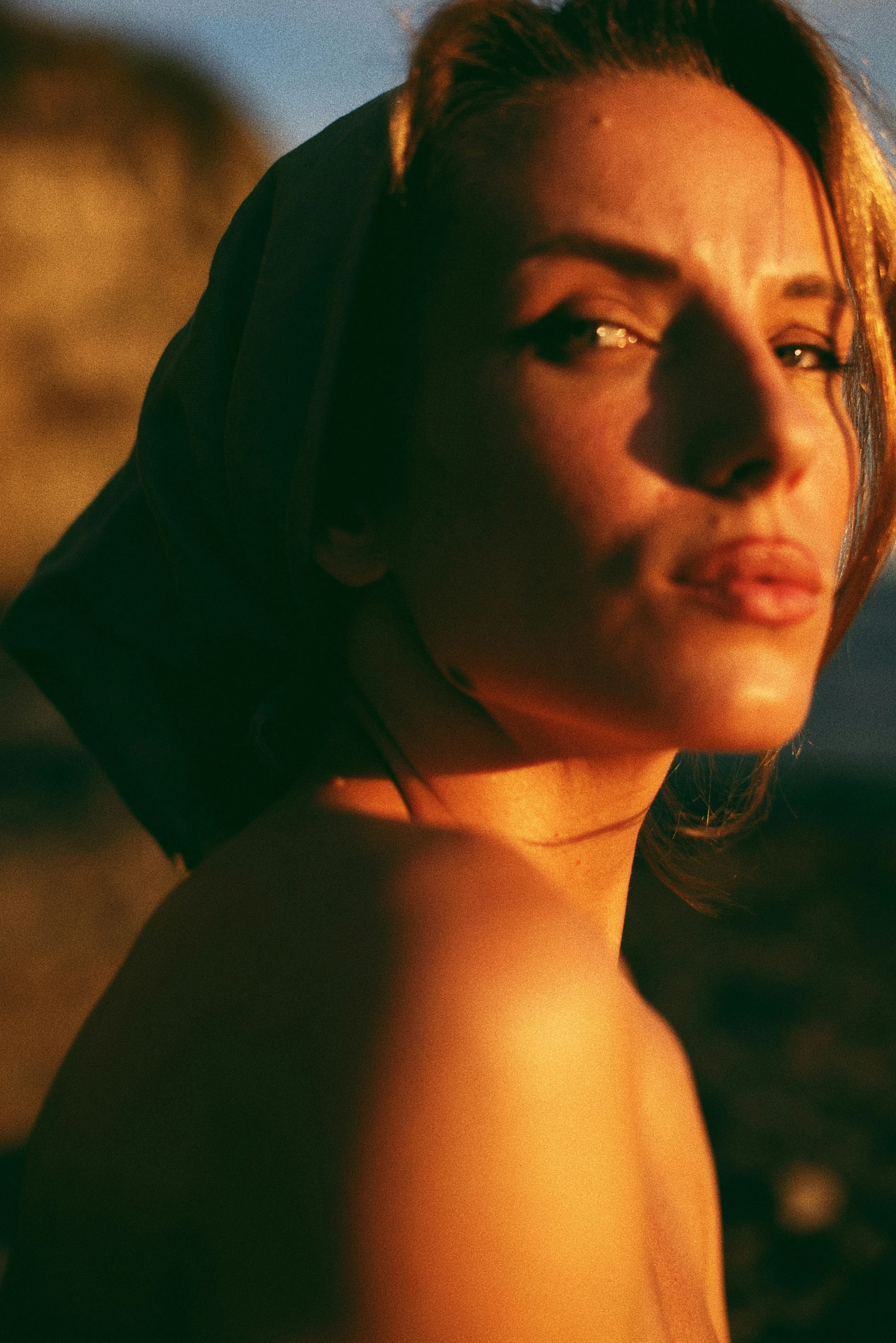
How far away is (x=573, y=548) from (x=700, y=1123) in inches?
42.4

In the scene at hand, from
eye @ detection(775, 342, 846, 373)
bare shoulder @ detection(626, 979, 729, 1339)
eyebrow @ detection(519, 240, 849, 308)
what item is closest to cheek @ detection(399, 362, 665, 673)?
eyebrow @ detection(519, 240, 849, 308)

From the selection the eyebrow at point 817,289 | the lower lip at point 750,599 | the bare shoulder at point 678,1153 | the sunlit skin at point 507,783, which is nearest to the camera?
the sunlit skin at point 507,783

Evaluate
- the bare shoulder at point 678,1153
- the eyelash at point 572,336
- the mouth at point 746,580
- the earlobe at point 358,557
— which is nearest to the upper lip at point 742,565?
the mouth at point 746,580

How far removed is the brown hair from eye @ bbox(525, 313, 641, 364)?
0.22 metres

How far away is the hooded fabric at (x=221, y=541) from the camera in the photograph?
1.43 m

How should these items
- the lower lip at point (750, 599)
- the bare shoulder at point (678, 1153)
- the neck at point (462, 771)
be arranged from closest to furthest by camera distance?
the lower lip at point (750, 599) → the neck at point (462, 771) → the bare shoulder at point (678, 1153)

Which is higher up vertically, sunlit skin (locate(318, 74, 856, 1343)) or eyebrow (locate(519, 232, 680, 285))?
eyebrow (locate(519, 232, 680, 285))

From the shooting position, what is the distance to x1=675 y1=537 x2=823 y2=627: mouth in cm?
123

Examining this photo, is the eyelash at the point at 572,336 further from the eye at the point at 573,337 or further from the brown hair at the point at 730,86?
the brown hair at the point at 730,86

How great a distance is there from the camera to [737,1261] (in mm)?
4004

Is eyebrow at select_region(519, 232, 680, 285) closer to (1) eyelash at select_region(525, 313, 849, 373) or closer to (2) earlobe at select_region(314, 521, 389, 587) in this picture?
(1) eyelash at select_region(525, 313, 849, 373)

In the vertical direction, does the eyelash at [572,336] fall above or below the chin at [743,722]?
above

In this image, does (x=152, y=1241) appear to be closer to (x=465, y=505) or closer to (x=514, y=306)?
(x=465, y=505)

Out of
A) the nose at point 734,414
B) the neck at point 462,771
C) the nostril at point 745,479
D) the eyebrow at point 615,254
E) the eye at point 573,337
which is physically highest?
the eyebrow at point 615,254
